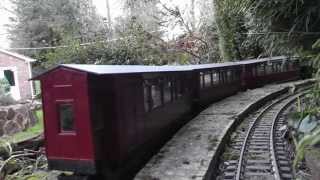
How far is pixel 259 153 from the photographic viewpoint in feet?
31.6

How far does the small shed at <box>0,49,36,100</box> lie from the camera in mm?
26766

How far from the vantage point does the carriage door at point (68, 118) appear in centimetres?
642

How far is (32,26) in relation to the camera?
3472cm

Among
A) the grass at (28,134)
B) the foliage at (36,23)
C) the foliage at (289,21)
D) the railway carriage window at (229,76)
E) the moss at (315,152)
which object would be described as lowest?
the grass at (28,134)

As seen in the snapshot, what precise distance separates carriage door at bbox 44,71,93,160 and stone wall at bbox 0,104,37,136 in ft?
31.9

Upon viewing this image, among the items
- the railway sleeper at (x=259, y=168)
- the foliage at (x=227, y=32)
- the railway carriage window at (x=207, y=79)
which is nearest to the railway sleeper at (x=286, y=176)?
the railway sleeper at (x=259, y=168)

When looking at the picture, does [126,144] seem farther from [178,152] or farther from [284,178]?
[284,178]

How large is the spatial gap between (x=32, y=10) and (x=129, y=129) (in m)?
30.5

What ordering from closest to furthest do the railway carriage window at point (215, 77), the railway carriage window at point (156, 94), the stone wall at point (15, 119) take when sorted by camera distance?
1. the railway carriage window at point (156, 94)
2. the stone wall at point (15, 119)
3. the railway carriage window at point (215, 77)

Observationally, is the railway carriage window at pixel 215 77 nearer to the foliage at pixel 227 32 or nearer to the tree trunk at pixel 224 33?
the foliage at pixel 227 32

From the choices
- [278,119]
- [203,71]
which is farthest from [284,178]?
[203,71]

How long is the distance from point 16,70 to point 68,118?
870 inches

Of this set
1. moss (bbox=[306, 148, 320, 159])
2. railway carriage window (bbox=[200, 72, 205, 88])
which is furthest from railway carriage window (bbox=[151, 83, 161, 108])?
railway carriage window (bbox=[200, 72, 205, 88])

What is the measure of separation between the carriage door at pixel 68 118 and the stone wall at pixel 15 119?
9.74 m
